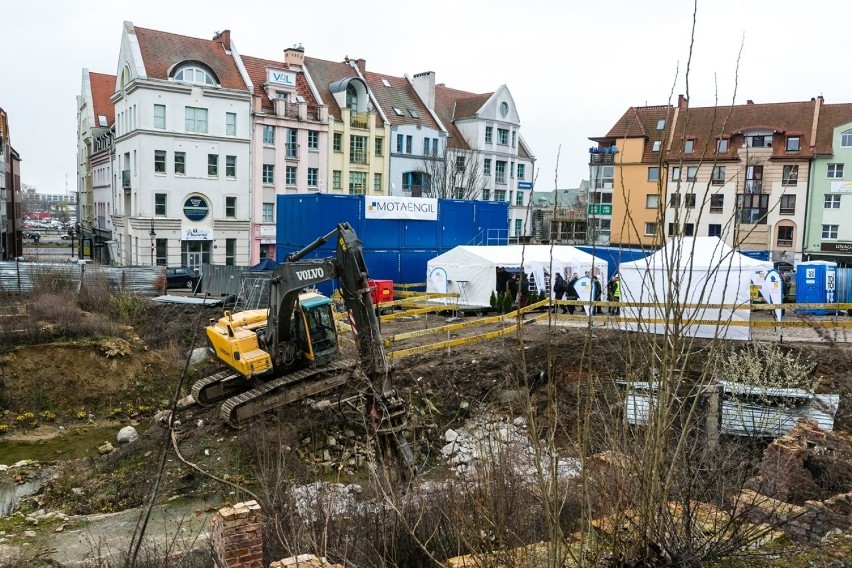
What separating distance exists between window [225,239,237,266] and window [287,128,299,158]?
22.1 feet

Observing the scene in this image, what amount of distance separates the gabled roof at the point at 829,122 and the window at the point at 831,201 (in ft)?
9.46

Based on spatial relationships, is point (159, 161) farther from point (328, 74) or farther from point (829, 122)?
point (829, 122)

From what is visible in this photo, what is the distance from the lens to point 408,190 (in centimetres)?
4991

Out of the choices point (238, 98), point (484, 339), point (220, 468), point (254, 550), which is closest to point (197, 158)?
point (238, 98)

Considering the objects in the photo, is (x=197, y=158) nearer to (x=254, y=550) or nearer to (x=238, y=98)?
(x=238, y=98)

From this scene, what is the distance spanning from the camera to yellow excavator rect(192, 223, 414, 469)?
13.0 m

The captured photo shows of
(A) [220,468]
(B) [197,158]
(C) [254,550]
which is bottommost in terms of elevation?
(A) [220,468]

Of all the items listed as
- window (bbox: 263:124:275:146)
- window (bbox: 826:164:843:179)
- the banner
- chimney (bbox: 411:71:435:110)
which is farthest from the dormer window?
window (bbox: 826:164:843:179)

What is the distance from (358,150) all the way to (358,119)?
84.2 inches

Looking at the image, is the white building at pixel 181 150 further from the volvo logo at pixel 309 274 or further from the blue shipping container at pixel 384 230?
the volvo logo at pixel 309 274

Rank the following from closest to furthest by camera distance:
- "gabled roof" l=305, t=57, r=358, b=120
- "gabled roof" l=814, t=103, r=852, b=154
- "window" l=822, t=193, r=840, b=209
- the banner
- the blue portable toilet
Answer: the blue portable toilet, the banner, "gabled roof" l=814, t=103, r=852, b=154, "window" l=822, t=193, r=840, b=209, "gabled roof" l=305, t=57, r=358, b=120

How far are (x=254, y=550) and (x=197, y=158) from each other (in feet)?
120

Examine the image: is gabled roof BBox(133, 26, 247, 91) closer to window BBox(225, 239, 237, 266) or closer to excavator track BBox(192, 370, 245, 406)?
window BBox(225, 239, 237, 266)

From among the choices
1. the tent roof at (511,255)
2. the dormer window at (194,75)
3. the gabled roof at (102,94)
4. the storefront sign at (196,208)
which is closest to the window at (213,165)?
the storefront sign at (196,208)
